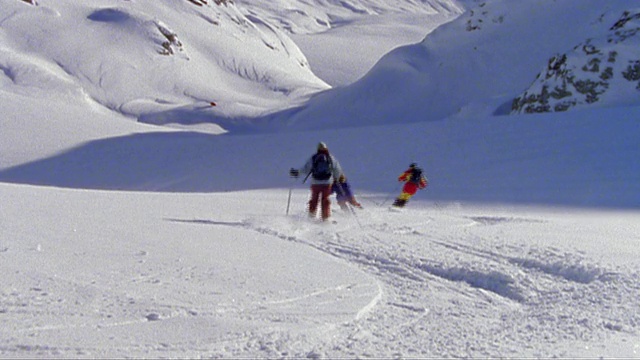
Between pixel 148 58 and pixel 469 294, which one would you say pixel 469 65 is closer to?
pixel 148 58

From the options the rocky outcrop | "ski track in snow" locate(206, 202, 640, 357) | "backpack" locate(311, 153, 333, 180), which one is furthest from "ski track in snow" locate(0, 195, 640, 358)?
the rocky outcrop

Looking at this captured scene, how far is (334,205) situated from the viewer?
1342 centimetres

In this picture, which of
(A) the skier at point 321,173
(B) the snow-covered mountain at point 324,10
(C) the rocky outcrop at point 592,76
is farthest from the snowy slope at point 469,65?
(B) the snow-covered mountain at point 324,10

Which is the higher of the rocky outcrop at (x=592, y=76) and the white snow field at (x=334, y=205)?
the rocky outcrop at (x=592, y=76)

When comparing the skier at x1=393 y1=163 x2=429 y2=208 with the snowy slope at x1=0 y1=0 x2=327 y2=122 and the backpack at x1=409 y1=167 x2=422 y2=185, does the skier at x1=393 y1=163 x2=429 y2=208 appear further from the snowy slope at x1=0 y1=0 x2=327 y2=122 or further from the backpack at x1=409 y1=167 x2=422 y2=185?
the snowy slope at x1=0 y1=0 x2=327 y2=122

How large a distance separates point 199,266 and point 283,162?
18.3 m

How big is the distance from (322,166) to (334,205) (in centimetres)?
293

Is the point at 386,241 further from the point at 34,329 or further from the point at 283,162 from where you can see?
the point at 283,162

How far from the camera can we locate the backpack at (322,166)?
34.7 ft

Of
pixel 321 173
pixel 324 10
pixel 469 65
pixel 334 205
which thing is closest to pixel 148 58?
pixel 469 65

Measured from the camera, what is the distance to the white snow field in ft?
15.3

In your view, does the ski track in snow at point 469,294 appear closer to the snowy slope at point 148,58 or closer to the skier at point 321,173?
the skier at point 321,173

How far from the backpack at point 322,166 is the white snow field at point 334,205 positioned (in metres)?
0.64

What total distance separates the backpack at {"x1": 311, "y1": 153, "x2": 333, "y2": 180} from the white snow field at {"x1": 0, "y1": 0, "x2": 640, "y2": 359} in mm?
644
